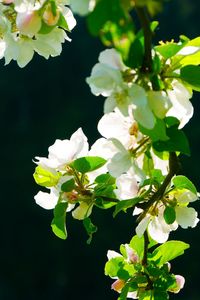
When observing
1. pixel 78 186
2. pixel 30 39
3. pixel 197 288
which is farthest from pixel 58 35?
pixel 197 288

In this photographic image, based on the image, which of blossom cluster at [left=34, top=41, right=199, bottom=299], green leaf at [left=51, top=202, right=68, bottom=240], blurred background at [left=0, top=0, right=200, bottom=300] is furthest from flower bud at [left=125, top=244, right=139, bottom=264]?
blurred background at [left=0, top=0, right=200, bottom=300]

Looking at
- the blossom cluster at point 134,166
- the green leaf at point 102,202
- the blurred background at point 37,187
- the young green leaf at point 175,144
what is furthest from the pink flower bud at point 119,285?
the blurred background at point 37,187

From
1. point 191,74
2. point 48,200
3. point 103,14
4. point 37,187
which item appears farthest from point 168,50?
point 37,187

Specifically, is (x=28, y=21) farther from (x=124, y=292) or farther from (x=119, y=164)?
(x=124, y=292)

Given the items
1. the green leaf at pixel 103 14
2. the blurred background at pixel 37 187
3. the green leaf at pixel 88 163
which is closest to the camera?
the green leaf at pixel 103 14

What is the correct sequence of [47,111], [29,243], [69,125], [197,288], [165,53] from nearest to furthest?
[165,53] → [197,288] → [29,243] → [69,125] → [47,111]

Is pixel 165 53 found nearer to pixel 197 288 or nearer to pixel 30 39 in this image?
pixel 30 39

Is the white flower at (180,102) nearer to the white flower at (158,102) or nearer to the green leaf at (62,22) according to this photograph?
the white flower at (158,102)
